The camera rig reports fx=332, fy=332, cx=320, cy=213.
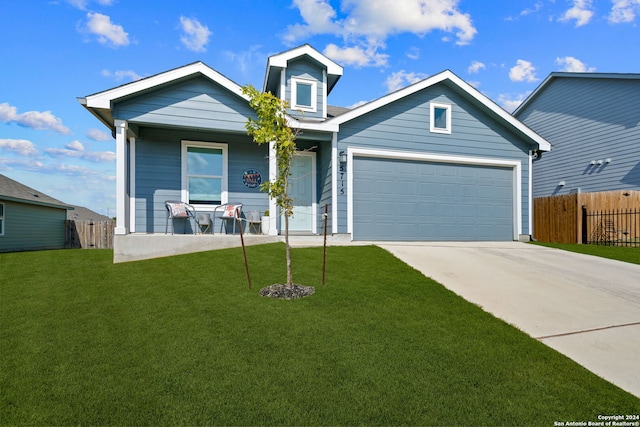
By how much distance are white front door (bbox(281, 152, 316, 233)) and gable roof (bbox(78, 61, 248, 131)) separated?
2.52 meters

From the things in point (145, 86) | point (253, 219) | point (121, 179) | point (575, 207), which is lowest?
point (253, 219)

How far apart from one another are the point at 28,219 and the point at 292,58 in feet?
50.4

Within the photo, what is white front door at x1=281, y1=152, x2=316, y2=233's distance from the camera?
393 inches

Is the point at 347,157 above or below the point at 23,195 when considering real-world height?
above

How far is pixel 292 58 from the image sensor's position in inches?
380

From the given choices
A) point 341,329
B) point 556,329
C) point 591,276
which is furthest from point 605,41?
point 341,329

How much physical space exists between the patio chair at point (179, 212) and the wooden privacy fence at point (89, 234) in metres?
8.18

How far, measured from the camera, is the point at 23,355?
119 inches

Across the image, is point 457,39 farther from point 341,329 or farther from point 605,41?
point 341,329

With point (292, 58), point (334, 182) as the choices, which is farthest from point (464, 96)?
point (292, 58)

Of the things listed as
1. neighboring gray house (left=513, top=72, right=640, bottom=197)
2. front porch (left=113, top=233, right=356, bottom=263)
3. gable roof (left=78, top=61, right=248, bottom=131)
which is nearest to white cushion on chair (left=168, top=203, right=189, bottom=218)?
front porch (left=113, top=233, right=356, bottom=263)

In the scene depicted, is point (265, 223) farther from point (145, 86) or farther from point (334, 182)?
point (145, 86)

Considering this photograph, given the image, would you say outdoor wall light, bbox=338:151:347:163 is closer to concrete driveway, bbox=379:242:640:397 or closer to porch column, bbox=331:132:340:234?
porch column, bbox=331:132:340:234

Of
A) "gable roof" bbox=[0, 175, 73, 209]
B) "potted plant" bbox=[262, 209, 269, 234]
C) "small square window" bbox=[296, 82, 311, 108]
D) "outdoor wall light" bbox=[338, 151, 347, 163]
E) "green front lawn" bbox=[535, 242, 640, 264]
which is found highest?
"small square window" bbox=[296, 82, 311, 108]
